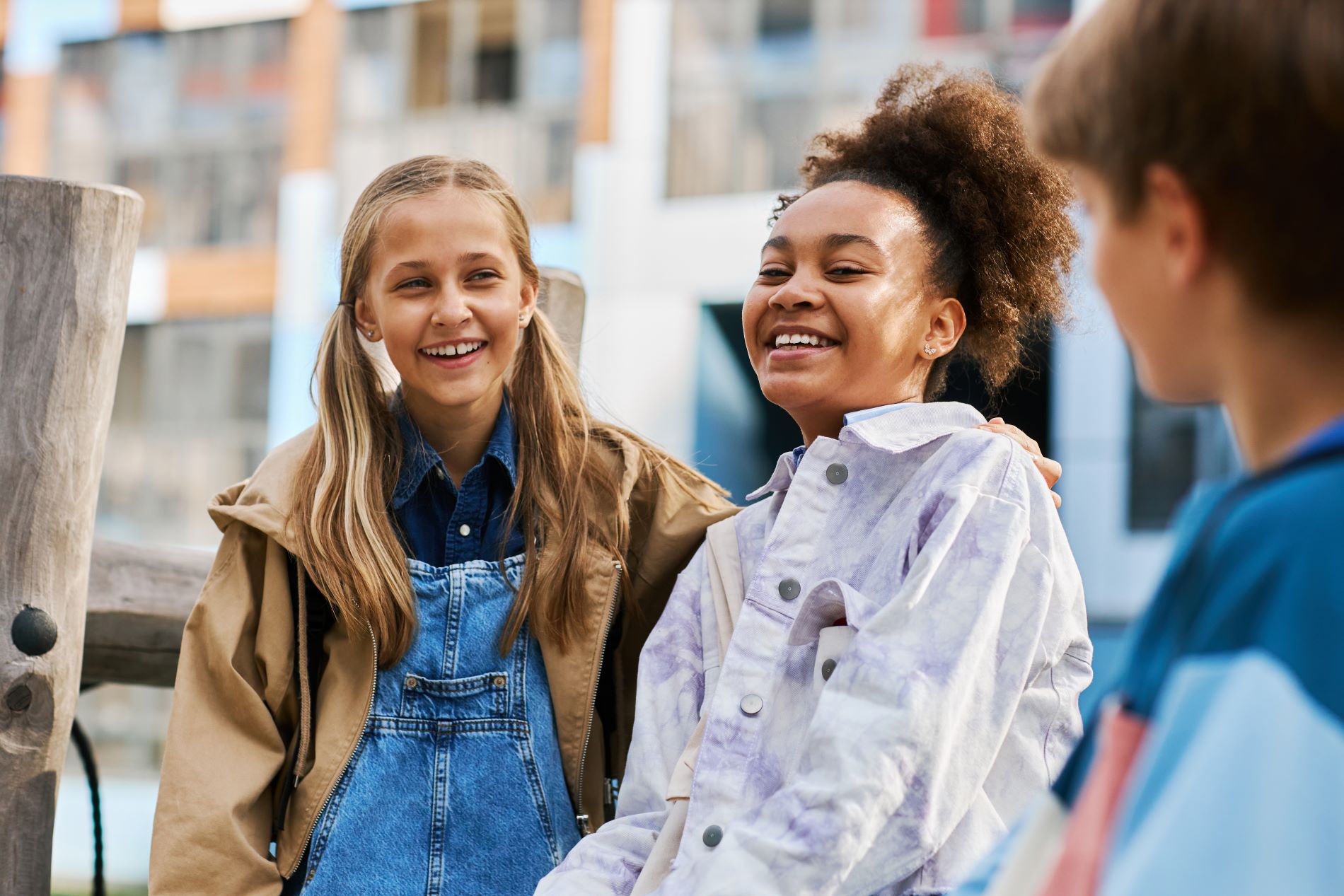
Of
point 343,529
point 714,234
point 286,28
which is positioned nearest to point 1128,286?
point 343,529

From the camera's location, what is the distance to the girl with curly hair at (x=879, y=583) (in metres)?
1.57

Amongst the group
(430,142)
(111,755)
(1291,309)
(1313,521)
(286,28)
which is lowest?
(111,755)

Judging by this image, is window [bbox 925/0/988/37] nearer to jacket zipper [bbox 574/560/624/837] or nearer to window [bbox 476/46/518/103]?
window [bbox 476/46/518/103]

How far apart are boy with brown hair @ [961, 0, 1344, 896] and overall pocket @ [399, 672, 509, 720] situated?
1.24 m

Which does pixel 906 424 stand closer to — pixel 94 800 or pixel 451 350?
pixel 451 350

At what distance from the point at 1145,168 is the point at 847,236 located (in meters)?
1.11

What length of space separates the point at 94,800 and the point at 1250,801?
2.38 metres

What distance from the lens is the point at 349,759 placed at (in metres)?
2.10

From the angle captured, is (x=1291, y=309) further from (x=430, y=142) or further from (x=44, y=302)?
(x=430, y=142)

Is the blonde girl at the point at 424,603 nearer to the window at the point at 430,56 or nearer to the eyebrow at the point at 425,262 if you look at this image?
the eyebrow at the point at 425,262

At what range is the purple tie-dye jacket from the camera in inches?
60.8

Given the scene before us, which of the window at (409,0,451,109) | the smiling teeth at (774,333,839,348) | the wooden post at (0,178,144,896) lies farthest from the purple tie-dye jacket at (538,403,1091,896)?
the window at (409,0,451,109)

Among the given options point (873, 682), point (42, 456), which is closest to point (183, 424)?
point (42, 456)

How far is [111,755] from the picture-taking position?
424 inches
